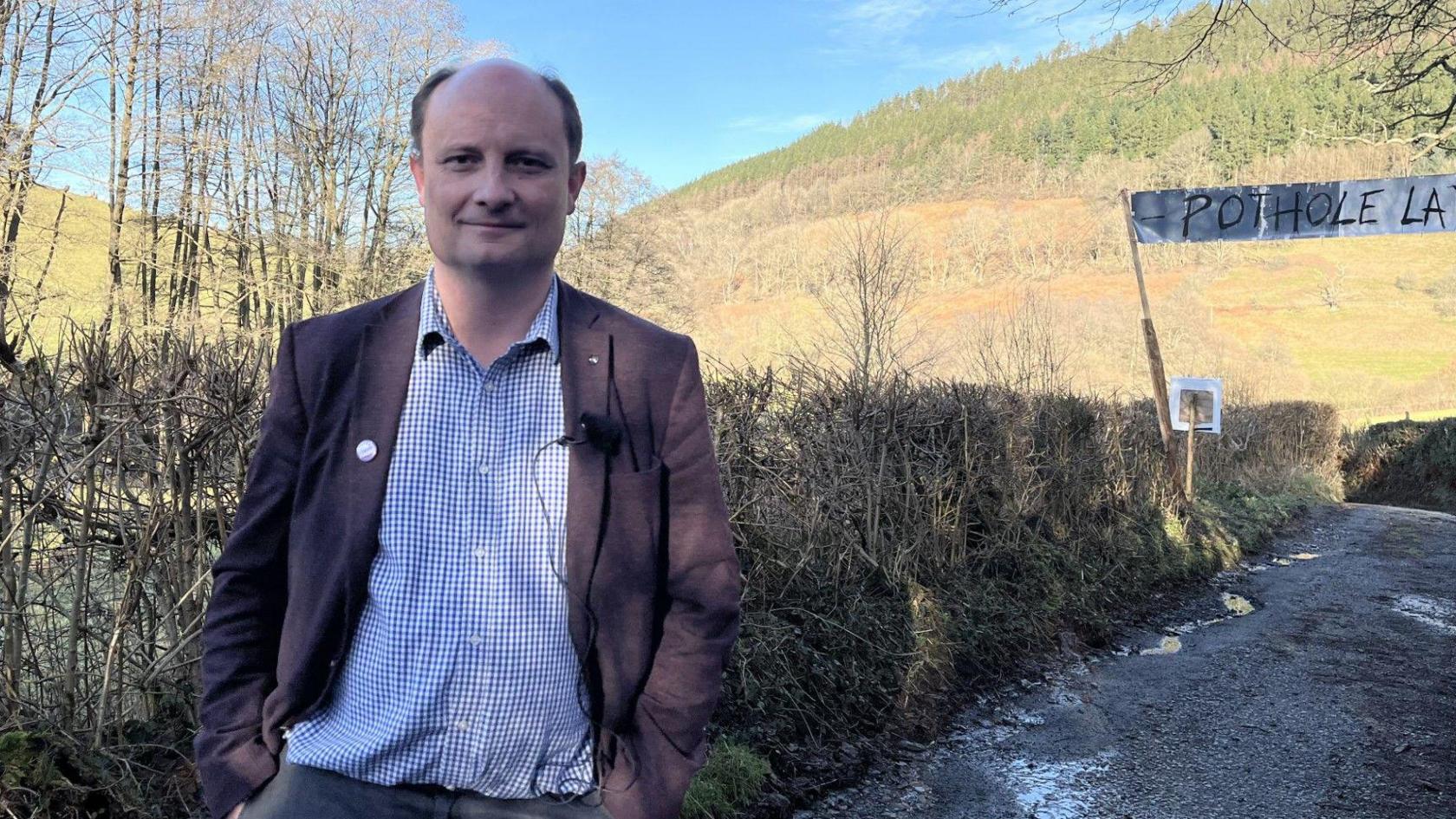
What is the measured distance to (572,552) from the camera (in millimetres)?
1569

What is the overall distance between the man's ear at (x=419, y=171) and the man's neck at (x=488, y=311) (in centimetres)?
14

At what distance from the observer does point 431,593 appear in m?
1.55

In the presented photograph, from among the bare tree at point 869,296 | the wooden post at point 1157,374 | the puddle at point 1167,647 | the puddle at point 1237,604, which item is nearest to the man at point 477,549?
the puddle at point 1167,647

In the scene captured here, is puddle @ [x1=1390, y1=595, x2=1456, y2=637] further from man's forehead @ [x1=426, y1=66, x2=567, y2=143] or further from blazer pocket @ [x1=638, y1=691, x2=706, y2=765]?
man's forehead @ [x1=426, y1=66, x2=567, y2=143]

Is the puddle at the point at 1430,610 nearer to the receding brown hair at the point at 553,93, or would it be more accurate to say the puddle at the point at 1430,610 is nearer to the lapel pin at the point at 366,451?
the receding brown hair at the point at 553,93

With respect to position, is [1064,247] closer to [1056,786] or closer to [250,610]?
[1056,786]

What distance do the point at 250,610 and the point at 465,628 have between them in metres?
0.41

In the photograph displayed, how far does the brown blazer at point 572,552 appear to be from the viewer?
1.58m

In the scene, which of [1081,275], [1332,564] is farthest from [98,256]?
[1081,275]

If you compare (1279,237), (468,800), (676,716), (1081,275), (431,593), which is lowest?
(468,800)

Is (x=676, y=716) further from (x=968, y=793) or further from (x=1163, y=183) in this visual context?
(x=1163, y=183)

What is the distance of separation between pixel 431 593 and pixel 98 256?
20.8m

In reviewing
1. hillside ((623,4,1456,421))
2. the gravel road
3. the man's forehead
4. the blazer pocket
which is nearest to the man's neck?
the man's forehead

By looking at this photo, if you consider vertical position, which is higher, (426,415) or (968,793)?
(426,415)
